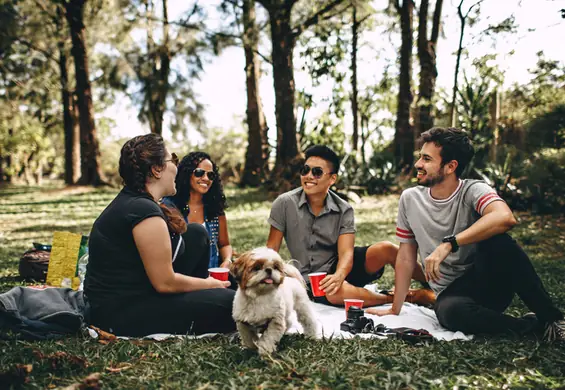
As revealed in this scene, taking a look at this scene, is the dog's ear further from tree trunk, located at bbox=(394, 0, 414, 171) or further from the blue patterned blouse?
tree trunk, located at bbox=(394, 0, 414, 171)

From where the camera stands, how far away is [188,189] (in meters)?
4.88

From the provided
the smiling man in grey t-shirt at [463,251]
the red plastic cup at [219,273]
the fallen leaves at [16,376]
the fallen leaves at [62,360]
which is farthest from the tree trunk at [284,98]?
the fallen leaves at [16,376]

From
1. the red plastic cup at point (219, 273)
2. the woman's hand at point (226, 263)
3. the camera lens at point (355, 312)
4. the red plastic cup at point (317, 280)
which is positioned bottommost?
the camera lens at point (355, 312)

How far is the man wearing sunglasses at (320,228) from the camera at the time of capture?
14.8 ft

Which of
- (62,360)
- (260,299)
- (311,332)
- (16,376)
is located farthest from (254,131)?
(16,376)

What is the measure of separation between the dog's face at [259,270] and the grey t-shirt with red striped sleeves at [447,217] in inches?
58.6

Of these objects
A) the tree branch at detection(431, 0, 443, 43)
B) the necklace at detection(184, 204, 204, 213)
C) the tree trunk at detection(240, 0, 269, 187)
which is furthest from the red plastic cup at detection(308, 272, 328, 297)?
the tree trunk at detection(240, 0, 269, 187)

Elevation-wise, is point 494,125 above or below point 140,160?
above

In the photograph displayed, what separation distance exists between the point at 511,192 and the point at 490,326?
27.2 feet

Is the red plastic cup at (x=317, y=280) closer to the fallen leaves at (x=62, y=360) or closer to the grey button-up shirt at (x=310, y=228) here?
the grey button-up shirt at (x=310, y=228)

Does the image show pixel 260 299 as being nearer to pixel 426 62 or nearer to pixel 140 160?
pixel 140 160

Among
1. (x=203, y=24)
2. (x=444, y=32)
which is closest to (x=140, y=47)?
(x=203, y=24)

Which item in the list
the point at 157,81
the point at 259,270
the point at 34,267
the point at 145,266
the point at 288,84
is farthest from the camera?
the point at 157,81

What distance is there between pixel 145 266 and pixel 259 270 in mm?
787
